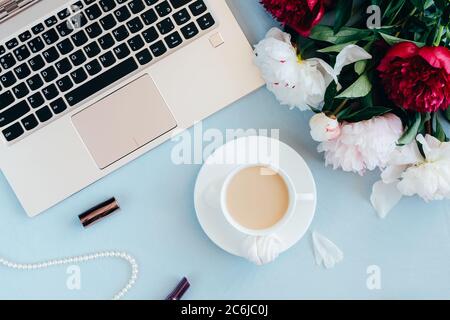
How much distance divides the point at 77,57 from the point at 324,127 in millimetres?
304

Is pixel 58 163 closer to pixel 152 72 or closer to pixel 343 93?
pixel 152 72

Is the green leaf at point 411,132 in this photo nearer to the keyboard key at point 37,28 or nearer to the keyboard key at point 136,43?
the keyboard key at point 136,43

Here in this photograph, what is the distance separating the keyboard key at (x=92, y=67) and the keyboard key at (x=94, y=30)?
3cm

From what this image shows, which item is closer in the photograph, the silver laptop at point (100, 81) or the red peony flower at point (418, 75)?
the red peony flower at point (418, 75)

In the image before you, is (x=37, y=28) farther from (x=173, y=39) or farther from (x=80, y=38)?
(x=173, y=39)

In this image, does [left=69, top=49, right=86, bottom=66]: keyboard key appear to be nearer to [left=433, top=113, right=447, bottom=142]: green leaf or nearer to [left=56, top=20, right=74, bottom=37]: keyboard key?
[left=56, top=20, right=74, bottom=37]: keyboard key

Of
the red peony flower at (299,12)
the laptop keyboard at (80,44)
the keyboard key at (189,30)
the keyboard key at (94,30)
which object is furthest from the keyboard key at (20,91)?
the red peony flower at (299,12)

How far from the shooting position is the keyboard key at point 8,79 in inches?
25.8

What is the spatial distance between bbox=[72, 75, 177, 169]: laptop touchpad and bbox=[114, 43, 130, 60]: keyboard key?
0.04 meters

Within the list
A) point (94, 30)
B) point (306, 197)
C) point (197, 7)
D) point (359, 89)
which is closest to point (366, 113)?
point (359, 89)

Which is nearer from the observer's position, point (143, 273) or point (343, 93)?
point (343, 93)

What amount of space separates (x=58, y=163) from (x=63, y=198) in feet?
0.15

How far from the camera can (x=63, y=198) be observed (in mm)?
688

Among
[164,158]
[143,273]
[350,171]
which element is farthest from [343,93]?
[143,273]
